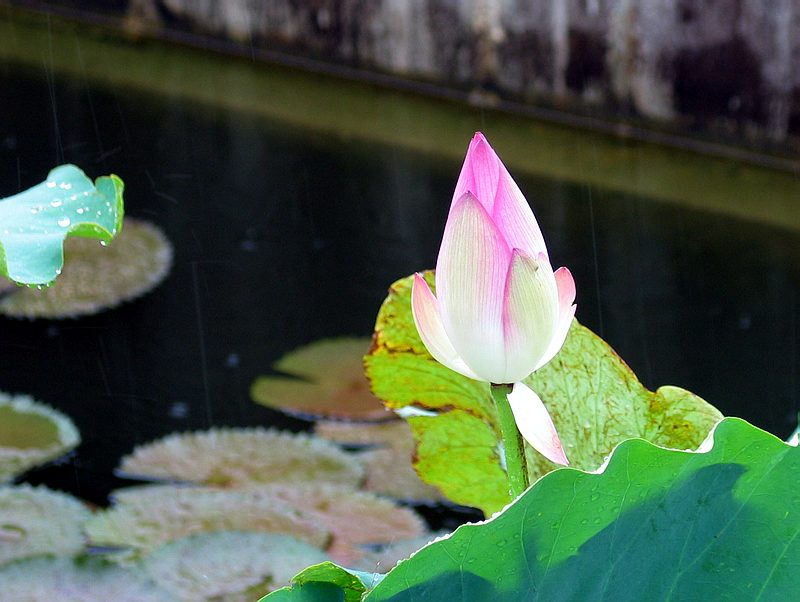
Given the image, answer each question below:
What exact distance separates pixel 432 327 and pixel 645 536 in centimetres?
11

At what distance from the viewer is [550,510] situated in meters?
0.36

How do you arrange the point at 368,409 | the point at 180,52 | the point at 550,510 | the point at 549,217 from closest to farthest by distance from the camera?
the point at 550,510 → the point at 368,409 → the point at 549,217 → the point at 180,52

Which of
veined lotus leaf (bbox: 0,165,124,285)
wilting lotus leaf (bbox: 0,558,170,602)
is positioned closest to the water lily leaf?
wilting lotus leaf (bbox: 0,558,170,602)

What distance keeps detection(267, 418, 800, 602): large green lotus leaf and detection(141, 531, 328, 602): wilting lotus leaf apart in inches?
48.0

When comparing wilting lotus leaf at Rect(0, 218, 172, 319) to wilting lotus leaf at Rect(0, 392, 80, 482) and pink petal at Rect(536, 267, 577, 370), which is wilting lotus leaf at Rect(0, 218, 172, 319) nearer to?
wilting lotus leaf at Rect(0, 392, 80, 482)

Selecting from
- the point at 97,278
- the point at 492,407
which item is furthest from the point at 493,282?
the point at 97,278

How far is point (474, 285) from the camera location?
0.38 metres

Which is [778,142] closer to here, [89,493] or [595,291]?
[595,291]

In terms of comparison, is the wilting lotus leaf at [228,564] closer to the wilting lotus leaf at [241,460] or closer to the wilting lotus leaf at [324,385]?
the wilting lotus leaf at [241,460]

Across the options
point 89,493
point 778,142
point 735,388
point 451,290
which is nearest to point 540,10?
point 778,142

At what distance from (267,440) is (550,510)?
1.59 metres

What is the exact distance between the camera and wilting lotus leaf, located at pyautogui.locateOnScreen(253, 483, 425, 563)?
1694 mm

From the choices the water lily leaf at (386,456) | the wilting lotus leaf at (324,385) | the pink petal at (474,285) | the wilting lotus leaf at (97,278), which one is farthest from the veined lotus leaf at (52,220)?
the wilting lotus leaf at (97,278)

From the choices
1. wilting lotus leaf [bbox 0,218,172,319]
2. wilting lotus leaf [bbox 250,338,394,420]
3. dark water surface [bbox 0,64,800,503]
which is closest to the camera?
wilting lotus leaf [bbox 250,338,394,420]
